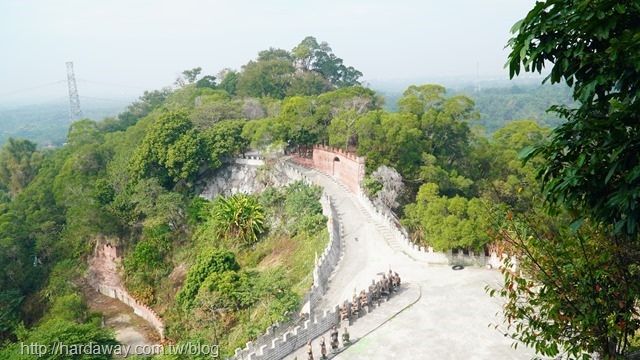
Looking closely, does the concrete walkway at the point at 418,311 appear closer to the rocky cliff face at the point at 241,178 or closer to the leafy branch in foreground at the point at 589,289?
the leafy branch in foreground at the point at 589,289

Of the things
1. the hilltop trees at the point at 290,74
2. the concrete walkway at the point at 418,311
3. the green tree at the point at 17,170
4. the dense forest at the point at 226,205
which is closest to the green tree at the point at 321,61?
the hilltop trees at the point at 290,74

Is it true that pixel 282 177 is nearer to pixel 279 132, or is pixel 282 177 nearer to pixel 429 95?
pixel 279 132

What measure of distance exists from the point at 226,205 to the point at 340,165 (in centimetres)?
885

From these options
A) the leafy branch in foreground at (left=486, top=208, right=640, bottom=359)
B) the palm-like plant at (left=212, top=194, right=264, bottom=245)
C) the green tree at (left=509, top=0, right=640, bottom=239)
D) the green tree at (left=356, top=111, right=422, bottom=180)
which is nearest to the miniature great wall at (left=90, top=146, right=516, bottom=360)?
the green tree at (left=356, top=111, right=422, bottom=180)

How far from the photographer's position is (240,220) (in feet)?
93.8

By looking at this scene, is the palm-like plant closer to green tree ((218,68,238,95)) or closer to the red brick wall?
the red brick wall

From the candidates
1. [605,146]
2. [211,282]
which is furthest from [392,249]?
[605,146]

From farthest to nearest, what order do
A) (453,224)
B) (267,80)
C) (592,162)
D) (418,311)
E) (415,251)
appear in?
1. (267,80)
2. (415,251)
3. (453,224)
4. (418,311)
5. (592,162)

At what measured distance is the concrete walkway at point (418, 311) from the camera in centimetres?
1455

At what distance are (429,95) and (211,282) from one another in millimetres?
21828

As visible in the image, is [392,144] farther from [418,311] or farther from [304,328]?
[304,328]

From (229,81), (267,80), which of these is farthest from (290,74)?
(229,81)

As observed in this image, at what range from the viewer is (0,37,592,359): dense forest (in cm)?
2191

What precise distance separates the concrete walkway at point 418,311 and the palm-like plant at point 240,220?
20.9 ft
